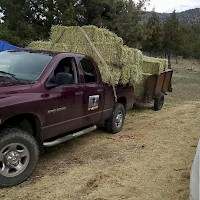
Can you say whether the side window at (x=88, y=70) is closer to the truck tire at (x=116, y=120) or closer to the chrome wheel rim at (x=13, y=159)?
the truck tire at (x=116, y=120)

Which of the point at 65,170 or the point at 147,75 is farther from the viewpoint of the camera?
the point at 147,75

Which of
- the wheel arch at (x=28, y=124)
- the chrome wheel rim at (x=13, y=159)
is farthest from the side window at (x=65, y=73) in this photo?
the chrome wheel rim at (x=13, y=159)

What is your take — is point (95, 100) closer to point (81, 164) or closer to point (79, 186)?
point (81, 164)

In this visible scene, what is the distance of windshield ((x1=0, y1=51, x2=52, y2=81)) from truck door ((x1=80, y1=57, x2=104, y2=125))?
0.94 meters

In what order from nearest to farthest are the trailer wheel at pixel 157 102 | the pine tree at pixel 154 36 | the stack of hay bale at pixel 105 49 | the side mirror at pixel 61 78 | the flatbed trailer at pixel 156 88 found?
the side mirror at pixel 61 78 < the stack of hay bale at pixel 105 49 < the flatbed trailer at pixel 156 88 < the trailer wheel at pixel 157 102 < the pine tree at pixel 154 36

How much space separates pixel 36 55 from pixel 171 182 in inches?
121

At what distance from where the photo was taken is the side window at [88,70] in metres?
6.16

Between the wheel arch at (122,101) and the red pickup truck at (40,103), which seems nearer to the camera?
the red pickup truck at (40,103)

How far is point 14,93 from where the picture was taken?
14.6ft

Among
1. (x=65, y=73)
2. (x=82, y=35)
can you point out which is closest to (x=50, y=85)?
(x=65, y=73)

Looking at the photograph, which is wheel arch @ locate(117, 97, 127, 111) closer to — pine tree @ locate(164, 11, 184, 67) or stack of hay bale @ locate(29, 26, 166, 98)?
stack of hay bale @ locate(29, 26, 166, 98)

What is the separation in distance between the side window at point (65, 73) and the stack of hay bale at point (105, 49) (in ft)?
3.71

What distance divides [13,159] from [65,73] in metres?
1.61

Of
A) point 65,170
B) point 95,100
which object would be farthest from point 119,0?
point 65,170
